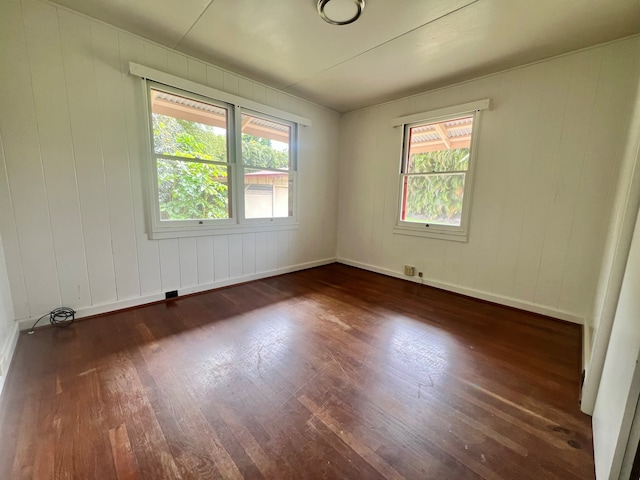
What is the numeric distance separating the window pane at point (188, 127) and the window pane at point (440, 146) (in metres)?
2.47

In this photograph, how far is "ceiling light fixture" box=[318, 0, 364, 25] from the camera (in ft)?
6.00

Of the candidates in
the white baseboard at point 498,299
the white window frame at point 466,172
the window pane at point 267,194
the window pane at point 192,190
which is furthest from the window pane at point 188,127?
the white baseboard at point 498,299

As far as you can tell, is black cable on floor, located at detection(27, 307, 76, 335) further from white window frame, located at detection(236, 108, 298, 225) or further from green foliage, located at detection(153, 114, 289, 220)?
white window frame, located at detection(236, 108, 298, 225)

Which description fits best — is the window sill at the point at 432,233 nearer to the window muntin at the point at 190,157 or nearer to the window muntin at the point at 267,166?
the window muntin at the point at 267,166

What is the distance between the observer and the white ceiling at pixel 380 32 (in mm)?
1891

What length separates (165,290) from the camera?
281 cm

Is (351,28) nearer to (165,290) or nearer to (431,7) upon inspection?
(431,7)

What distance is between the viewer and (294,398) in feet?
4.95

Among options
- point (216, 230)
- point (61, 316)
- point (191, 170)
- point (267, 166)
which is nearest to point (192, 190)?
point (191, 170)

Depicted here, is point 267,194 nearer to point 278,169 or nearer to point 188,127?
point 278,169

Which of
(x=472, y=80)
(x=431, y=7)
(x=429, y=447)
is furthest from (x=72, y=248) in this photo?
(x=472, y=80)

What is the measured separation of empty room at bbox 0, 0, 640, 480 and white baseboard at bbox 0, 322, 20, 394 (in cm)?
3

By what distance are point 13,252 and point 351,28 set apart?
321cm

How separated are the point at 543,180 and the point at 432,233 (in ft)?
4.04
